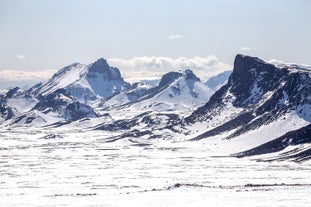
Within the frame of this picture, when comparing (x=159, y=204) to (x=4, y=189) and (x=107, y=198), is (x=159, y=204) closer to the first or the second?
(x=107, y=198)

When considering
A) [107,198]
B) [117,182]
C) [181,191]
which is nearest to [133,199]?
[107,198]

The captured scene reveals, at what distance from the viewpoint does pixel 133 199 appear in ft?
379

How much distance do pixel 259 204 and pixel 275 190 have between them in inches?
863

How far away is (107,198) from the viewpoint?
391 feet

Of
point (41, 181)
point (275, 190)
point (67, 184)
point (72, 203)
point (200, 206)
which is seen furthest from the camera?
point (41, 181)

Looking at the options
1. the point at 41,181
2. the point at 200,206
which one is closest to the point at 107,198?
the point at 200,206

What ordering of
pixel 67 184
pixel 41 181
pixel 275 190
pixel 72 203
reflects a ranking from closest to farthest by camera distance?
pixel 72 203
pixel 275 190
pixel 67 184
pixel 41 181

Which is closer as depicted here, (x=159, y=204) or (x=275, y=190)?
(x=159, y=204)

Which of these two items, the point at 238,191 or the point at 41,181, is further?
the point at 41,181

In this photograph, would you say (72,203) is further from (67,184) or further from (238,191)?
(67,184)

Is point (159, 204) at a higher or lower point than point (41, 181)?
higher

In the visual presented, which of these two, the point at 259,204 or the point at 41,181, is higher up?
the point at 259,204

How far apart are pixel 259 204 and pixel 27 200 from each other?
5089 centimetres

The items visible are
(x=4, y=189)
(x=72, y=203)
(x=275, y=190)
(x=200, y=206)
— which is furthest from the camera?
(x=4, y=189)
